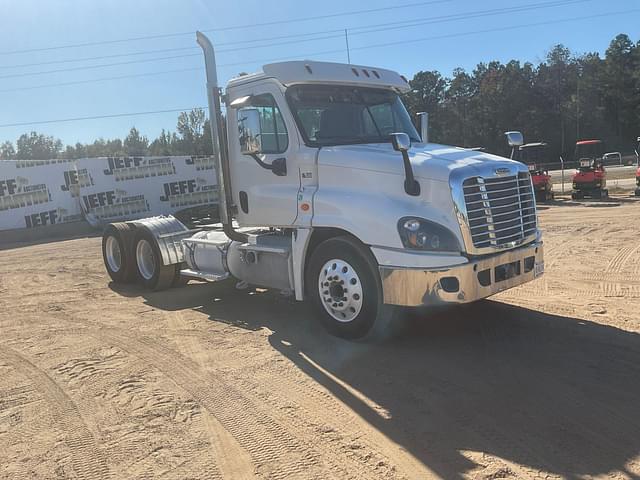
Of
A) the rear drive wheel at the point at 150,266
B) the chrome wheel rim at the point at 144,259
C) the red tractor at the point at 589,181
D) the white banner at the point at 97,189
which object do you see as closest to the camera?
the rear drive wheel at the point at 150,266

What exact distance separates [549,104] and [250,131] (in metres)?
81.5

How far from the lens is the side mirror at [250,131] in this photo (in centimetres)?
637

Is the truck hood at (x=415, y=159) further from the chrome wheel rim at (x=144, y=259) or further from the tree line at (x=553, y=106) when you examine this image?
the tree line at (x=553, y=106)

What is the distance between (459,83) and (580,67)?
17.9 metres

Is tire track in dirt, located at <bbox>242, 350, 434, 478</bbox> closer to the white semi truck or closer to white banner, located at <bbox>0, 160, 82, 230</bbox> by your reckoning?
the white semi truck

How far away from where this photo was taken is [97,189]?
78.4 feet

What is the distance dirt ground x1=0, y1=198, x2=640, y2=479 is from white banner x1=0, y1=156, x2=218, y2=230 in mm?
16444

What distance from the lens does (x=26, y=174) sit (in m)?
22.7

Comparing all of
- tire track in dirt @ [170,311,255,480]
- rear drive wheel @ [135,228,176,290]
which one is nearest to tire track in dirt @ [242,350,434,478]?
tire track in dirt @ [170,311,255,480]

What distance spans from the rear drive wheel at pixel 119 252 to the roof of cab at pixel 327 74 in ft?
12.9

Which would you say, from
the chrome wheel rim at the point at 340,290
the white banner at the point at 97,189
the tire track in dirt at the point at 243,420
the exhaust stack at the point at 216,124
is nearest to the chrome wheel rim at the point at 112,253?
the exhaust stack at the point at 216,124

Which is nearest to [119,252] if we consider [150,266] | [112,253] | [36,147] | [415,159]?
[112,253]

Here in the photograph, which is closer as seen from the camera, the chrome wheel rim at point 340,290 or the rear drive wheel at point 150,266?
the chrome wheel rim at point 340,290

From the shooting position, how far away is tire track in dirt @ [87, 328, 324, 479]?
11.7 ft
